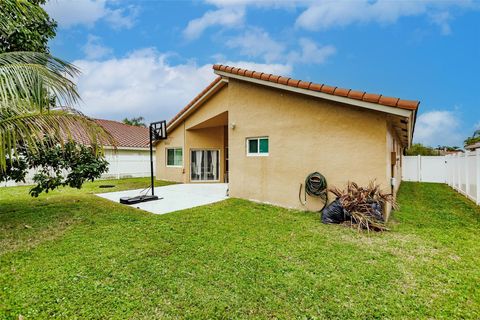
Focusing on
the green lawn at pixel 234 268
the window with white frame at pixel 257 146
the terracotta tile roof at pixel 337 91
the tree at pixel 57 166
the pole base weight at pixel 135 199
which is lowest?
the green lawn at pixel 234 268

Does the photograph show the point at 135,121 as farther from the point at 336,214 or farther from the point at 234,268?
the point at 234,268

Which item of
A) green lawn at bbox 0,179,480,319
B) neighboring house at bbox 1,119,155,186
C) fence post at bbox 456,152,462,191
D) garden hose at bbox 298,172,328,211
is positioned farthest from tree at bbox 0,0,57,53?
fence post at bbox 456,152,462,191

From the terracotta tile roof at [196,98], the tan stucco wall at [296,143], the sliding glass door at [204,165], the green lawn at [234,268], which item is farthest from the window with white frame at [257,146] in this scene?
the sliding glass door at [204,165]

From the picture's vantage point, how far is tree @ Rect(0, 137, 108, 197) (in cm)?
738

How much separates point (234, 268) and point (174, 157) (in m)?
15.0

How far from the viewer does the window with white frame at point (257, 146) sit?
1015 centimetres

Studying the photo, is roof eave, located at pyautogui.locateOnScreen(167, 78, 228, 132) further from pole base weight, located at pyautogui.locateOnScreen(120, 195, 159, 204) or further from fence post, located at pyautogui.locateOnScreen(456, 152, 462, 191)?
fence post, located at pyautogui.locateOnScreen(456, 152, 462, 191)

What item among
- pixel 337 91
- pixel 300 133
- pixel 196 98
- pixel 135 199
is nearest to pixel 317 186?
pixel 300 133

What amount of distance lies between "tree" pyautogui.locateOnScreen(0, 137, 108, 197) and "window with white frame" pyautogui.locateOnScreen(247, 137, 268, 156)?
5.61 metres

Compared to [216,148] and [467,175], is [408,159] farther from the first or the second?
[216,148]

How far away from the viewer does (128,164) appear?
2247cm

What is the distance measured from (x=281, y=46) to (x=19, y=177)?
16.3m

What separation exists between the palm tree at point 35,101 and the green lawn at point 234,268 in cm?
227

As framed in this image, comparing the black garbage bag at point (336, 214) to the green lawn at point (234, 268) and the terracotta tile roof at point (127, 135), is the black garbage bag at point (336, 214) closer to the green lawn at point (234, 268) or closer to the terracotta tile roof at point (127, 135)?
the green lawn at point (234, 268)
